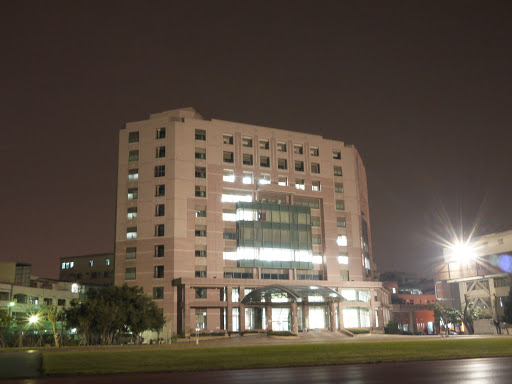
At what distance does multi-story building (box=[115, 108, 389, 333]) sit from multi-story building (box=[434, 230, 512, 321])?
2686 centimetres

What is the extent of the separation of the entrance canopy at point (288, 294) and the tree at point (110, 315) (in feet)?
61.8

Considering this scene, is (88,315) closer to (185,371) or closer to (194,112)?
(185,371)

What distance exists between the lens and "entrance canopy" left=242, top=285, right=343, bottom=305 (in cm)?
8481

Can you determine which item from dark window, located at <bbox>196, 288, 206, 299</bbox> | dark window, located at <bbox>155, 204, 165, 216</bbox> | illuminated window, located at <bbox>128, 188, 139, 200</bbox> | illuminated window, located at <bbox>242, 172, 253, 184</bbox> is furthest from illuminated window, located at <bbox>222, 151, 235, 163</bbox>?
dark window, located at <bbox>196, 288, 206, 299</bbox>

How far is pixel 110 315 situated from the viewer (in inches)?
2623

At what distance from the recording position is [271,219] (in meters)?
99.5

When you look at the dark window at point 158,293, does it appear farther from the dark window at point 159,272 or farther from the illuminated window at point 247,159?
the illuminated window at point 247,159

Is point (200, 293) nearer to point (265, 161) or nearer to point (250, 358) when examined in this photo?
point (265, 161)

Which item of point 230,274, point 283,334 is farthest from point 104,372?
point 230,274

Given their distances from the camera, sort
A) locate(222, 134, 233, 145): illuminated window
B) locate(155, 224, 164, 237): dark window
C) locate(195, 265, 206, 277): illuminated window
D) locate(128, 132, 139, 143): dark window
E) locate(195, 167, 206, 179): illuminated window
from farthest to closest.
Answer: locate(222, 134, 233, 145): illuminated window < locate(128, 132, 139, 143): dark window < locate(195, 167, 206, 179): illuminated window < locate(155, 224, 164, 237): dark window < locate(195, 265, 206, 277): illuminated window

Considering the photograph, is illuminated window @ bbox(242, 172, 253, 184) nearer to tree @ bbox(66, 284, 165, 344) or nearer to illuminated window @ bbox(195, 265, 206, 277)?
illuminated window @ bbox(195, 265, 206, 277)

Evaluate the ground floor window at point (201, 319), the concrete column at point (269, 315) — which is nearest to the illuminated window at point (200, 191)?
the ground floor window at point (201, 319)

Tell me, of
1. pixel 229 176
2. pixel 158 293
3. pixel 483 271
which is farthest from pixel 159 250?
pixel 483 271

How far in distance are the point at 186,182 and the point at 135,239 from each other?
1406cm
